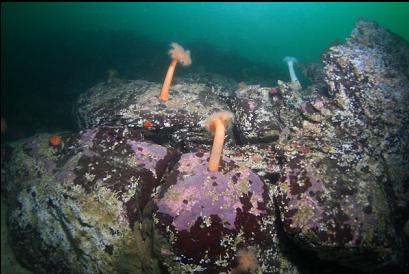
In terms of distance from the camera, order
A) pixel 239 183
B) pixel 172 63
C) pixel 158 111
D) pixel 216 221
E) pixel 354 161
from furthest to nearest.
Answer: pixel 172 63 < pixel 158 111 < pixel 354 161 < pixel 239 183 < pixel 216 221

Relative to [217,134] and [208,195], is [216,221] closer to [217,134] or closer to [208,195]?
[208,195]

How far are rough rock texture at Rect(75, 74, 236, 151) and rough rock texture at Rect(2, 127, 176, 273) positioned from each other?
0.59m

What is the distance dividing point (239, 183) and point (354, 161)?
6.68ft

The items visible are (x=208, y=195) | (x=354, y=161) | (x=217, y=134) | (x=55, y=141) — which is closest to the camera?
(x=208, y=195)

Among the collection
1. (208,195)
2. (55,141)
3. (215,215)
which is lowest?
(215,215)

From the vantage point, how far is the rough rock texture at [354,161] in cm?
370

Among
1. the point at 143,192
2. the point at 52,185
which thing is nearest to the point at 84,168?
the point at 52,185

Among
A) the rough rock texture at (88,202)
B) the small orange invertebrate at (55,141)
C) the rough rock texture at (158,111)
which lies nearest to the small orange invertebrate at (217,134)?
the rough rock texture at (88,202)

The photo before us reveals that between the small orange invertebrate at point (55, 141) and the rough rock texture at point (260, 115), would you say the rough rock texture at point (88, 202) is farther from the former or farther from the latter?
the rough rock texture at point (260, 115)

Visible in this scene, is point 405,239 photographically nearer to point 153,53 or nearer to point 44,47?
point 153,53

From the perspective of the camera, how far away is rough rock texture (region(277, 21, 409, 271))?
370cm

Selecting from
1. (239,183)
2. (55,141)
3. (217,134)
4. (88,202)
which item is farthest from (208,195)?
(55,141)

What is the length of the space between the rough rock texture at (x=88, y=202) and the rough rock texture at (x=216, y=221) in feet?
1.70

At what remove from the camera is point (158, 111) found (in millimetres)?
5816
